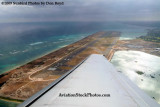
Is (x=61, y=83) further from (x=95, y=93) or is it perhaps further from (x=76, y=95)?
(x=95, y=93)

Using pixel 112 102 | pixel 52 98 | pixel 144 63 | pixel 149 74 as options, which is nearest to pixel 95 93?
pixel 112 102

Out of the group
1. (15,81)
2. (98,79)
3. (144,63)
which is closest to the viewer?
(98,79)

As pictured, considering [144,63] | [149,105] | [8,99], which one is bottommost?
[8,99]

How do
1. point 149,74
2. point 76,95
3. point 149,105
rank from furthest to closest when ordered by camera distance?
point 149,74, point 76,95, point 149,105

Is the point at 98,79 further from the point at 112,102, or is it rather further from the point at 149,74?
the point at 149,74

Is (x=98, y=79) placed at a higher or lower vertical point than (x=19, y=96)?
higher

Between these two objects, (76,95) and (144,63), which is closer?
(76,95)

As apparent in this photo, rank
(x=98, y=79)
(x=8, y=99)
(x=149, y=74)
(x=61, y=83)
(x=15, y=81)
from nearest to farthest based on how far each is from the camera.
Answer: (x=61, y=83)
(x=98, y=79)
(x=8, y=99)
(x=15, y=81)
(x=149, y=74)

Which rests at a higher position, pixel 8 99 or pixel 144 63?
pixel 144 63

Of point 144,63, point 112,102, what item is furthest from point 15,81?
point 144,63
